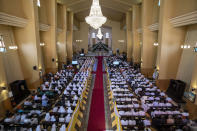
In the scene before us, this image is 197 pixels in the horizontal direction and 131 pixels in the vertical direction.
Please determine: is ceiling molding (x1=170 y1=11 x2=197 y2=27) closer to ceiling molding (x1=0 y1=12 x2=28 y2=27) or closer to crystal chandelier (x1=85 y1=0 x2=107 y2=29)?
crystal chandelier (x1=85 y1=0 x2=107 y2=29)

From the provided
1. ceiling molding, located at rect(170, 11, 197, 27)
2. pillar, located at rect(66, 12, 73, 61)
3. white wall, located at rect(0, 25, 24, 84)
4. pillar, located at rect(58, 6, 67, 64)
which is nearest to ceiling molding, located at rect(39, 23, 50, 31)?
white wall, located at rect(0, 25, 24, 84)

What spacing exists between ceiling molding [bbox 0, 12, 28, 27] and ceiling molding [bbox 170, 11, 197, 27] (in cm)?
1124

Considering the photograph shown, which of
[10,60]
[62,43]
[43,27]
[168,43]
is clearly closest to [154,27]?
[168,43]

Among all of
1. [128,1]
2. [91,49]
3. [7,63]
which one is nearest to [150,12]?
[128,1]

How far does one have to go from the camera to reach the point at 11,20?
8.32 meters

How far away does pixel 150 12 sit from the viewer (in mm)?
13688

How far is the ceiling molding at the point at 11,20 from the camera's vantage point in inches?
299

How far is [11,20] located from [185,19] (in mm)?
11455

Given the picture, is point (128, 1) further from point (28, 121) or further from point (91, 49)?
point (91, 49)

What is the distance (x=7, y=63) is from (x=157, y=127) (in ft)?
35.7

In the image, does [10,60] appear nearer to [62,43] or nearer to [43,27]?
[43,27]

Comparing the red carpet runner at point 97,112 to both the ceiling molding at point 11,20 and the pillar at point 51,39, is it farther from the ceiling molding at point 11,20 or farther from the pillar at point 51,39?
the ceiling molding at point 11,20

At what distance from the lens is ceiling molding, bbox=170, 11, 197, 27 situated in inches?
292

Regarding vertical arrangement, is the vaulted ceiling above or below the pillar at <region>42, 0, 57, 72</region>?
above
